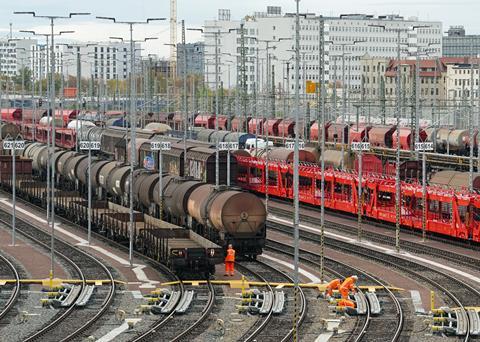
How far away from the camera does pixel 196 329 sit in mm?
35094

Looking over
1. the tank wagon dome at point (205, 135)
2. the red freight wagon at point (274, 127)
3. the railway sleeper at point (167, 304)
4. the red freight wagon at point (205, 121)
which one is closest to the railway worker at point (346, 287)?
the railway sleeper at point (167, 304)

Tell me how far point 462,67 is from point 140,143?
102846 millimetres

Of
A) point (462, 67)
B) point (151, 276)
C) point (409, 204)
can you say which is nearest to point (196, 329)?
point (151, 276)

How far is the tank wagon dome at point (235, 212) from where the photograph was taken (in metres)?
47.6

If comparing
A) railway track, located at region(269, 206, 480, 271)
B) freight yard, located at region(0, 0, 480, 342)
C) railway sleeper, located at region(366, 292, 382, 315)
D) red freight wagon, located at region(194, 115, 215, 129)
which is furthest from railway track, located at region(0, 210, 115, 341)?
red freight wagon, located at region(194, 115, 215, 129)

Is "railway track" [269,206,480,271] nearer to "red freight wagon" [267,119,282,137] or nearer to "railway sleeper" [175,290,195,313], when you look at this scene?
"railway sleeper" [175,290,195,313]

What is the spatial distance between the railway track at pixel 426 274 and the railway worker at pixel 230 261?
6.79 metres

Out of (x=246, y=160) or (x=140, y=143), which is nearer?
(x=140, y=143)

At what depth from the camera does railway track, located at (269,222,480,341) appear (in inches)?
1594

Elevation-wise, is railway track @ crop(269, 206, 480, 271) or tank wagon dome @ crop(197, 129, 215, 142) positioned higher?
tank wagon dome @ crop(197, 129, 215, 142)

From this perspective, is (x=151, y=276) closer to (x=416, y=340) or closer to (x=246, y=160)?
(x=416, y=340)

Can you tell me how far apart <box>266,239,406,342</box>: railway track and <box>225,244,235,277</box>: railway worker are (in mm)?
3898

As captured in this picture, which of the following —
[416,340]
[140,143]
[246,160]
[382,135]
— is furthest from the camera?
[382,135]

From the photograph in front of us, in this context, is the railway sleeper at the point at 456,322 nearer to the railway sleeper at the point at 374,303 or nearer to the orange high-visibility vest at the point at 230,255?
the railway sleeper at the point at 374,303
